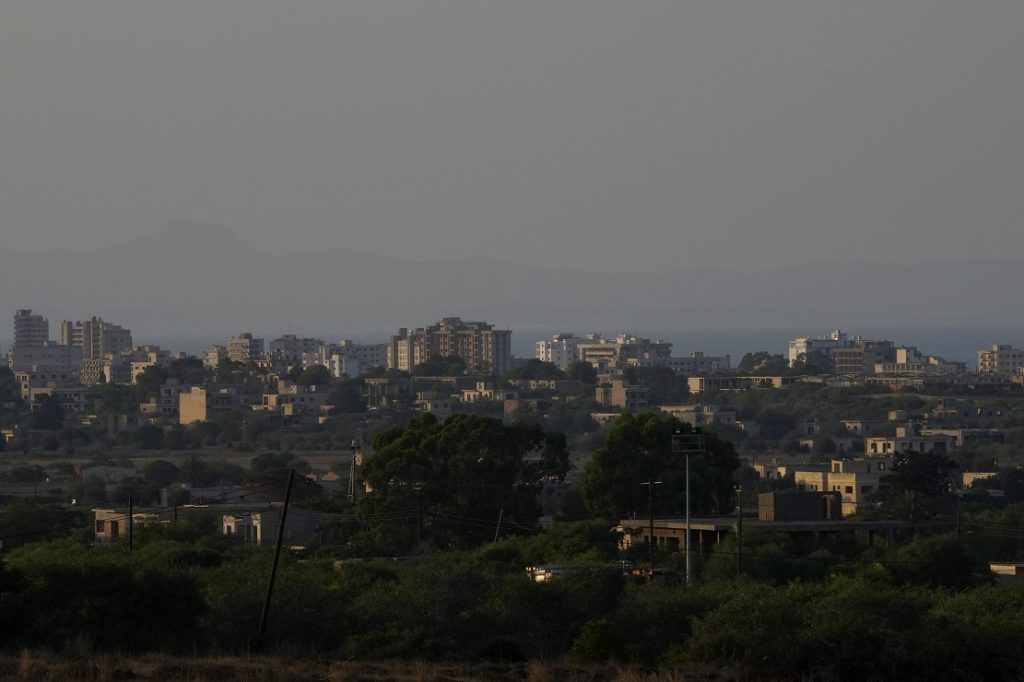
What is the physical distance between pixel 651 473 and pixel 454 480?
4.97 metres

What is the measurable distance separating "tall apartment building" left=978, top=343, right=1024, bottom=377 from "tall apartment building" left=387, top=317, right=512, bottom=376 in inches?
1745

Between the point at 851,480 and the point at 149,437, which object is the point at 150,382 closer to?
the point at 149,437

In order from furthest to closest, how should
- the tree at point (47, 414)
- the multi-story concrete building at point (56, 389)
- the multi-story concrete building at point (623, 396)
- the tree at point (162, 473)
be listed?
the multi-story concrete building at point (56, 389), the multi-story concrete building at point (623, 396), the tree at point (47, 414), the tree at point (162, 473)

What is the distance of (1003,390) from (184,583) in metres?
114

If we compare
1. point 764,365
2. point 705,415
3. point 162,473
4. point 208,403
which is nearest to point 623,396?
point 705,415

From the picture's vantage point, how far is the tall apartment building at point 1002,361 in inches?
7303

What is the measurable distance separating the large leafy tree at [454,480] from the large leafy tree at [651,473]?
69.8 inches

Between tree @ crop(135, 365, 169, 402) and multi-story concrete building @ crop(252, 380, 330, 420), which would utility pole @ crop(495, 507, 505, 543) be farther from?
tree @ crop(135, 365, 169, 402)

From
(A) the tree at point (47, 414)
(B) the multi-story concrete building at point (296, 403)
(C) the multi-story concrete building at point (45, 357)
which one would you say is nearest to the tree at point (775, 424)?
(B) the multi-story concrete building at point (296, 403)

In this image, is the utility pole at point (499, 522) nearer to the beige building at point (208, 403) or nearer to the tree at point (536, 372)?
the beige building at point (208, 403)

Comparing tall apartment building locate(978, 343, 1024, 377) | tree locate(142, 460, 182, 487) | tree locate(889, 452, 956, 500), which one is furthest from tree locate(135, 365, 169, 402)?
tall apartment building locate(978, 343, 1024, 377)

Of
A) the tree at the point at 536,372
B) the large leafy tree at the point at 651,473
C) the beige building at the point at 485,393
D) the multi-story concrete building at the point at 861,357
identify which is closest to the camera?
the large leafy tree at the point at 651,473

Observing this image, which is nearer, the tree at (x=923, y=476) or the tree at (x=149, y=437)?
the tree at (x=923, y=476)

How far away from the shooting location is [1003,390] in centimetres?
13712
